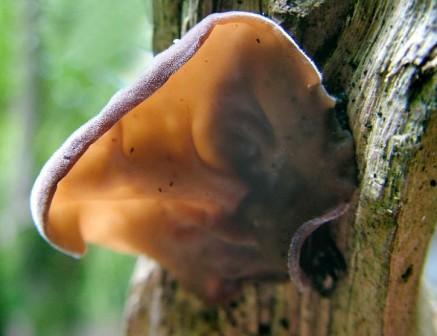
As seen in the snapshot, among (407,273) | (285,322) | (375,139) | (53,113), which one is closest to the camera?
(375,139)

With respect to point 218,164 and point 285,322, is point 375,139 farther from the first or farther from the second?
point 285,322

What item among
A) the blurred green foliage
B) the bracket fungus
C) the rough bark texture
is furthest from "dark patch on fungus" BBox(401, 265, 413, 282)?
the blurred green foliage

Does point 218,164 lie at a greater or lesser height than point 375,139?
lesser

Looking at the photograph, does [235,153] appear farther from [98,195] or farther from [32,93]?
[32,93]

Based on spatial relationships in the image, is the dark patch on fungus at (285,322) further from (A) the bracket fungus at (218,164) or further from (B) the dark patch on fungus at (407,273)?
(B) the dark patch on fungus at (407,273)

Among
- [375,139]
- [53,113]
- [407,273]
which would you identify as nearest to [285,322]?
[407,273]

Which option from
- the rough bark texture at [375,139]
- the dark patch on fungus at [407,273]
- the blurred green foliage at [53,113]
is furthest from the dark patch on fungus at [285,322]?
the blurred green foliage at [53,113]
